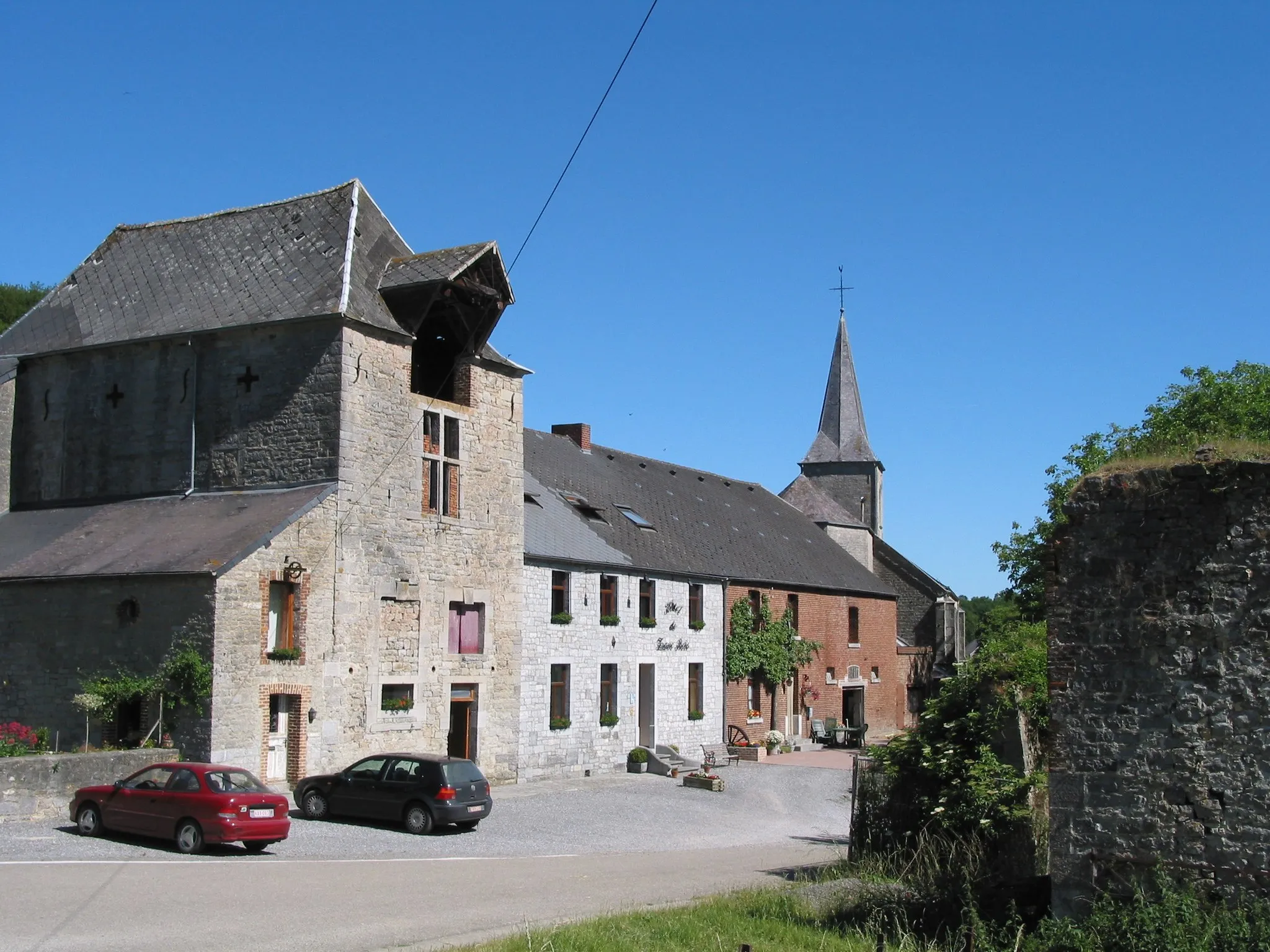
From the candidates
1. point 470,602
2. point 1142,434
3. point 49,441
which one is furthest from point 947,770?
point 1142,434

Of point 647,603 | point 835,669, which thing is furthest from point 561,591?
point 835,669

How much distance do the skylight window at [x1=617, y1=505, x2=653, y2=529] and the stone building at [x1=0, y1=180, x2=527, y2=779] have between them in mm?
8175

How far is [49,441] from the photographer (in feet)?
89.8

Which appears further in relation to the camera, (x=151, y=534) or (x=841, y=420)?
(x=841, y=420)

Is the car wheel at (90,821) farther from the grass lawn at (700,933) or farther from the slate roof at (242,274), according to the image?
the slate roof at (242,274)

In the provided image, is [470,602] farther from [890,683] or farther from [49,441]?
[890,683]

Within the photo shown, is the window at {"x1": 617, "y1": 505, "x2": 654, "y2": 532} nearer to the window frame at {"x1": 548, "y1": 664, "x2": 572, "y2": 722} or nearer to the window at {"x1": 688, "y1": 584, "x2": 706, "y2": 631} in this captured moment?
the window at {"x1": 688, "y1": 584, "x2": 706, "y2": 631}

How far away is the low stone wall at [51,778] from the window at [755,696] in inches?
829

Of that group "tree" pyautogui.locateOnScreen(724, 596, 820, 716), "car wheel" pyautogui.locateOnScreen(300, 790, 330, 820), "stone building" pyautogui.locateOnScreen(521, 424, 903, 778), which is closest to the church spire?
"stone building" pyautogui.locateOnScreen(521, 424, 903, 778)

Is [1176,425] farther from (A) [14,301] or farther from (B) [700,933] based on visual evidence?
(A) [14,301]

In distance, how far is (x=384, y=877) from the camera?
51.5 feet

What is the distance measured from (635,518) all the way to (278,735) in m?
15.9

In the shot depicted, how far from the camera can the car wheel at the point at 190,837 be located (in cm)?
1667

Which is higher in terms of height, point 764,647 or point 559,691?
point 764,647
